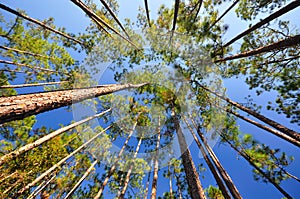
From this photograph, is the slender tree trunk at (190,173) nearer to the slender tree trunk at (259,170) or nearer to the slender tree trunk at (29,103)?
the slender tree trunk at (259,170)

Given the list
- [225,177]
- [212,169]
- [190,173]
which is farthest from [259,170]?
[190,173]

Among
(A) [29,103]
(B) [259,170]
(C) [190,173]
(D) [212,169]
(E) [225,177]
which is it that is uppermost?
(A) [29,103]

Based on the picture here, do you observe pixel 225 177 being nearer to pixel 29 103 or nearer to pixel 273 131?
pixel 273 131

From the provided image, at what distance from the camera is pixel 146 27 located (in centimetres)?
1049

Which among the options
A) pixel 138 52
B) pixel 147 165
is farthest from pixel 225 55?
pixel 147 165

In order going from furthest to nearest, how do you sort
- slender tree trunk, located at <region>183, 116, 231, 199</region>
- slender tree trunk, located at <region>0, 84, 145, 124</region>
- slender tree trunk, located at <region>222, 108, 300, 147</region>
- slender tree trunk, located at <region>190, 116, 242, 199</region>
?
slender tree trunk, located at <region>183, 116, 231, 199</region>
slender tree trunk, located at <region>190, 116, 242, 199</region>
slender tree trunk, located at <region>222, 108, 300, 147</region>
slender tree trunk, located at <region>0, 84, 145, 124</region>

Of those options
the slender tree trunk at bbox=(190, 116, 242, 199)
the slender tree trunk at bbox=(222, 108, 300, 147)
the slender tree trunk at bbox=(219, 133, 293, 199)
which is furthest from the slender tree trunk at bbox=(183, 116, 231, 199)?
the slender tree trunk at bbox=(222, 108, 300, 147)

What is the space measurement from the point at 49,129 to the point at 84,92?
6763mm

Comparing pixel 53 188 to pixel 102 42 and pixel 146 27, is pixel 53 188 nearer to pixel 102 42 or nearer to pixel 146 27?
pixel 102 42

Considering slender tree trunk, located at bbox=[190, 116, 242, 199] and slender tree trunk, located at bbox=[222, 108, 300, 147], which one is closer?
slender tree trunk, located at bbox=[222, 108, 300, 147]

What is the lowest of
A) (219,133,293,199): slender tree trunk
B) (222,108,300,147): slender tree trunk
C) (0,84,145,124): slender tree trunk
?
(219,133,293,199): slender tree trunk

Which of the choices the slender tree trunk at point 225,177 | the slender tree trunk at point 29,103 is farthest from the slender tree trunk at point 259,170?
the slender tree trunk at point 29,103

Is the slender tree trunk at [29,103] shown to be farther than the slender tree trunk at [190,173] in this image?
No

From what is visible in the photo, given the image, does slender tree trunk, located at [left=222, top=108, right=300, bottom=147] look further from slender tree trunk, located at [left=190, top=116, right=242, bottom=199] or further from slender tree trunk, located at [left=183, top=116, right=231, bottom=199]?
slender tree trunk, located at [left=183, top=116, right=231, bottom=199]
